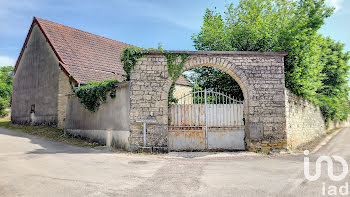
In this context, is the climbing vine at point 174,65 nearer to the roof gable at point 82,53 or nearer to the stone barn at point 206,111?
the stone barn at point 206,111

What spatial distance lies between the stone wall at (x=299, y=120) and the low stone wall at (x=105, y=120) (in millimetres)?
5797

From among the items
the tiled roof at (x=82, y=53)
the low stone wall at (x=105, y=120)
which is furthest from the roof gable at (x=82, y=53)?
the low stone wall at (x=105, y=120)

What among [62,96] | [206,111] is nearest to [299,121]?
[206,111]

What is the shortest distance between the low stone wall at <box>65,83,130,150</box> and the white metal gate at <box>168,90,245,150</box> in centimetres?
165

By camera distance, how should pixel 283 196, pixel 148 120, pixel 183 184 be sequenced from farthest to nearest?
pixel 148 120 < pixel 183 184 < pixel 283 196

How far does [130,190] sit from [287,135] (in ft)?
21.7

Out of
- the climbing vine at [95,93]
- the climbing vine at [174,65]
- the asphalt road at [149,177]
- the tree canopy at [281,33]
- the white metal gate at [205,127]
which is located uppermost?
the tree canopy at [281,33]

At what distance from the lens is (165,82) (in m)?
8.63

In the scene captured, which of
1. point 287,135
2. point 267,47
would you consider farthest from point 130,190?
point 267,47

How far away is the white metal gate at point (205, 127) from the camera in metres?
8.73

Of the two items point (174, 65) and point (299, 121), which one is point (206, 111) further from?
point (299, 121)

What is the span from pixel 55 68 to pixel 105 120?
671 cm

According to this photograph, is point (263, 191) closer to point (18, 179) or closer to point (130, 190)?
point (130, 190)

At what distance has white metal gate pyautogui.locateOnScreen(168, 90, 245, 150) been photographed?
28.6 ft
